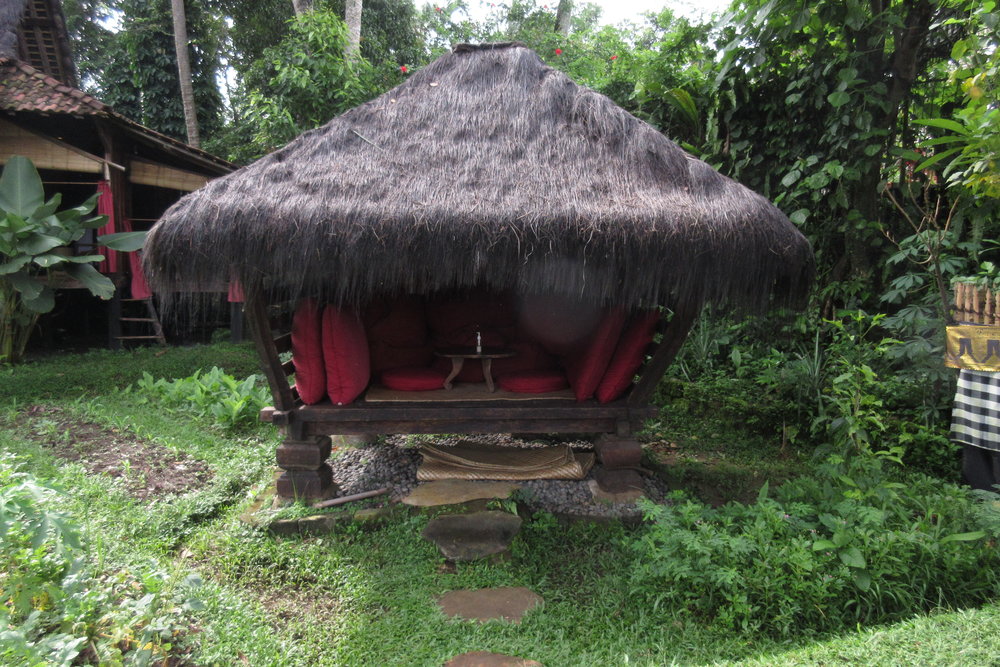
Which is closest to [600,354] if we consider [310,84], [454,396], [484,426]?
[484,426]

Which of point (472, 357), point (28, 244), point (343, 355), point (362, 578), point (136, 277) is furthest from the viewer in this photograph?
point (136, 277)

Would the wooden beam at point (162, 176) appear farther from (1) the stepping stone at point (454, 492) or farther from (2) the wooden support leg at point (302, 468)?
(1) the stepping stone at point (454, 492)

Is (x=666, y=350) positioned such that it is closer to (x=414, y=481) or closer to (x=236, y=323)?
(x=414, y=481)

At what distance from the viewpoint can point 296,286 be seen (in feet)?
10.4

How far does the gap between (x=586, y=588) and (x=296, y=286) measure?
222 cm

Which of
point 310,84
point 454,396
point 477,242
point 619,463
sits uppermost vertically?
point 310,84

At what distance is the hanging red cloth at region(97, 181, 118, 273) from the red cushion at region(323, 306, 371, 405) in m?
5.76

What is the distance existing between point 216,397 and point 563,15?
44.1 feet

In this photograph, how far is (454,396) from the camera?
393 cm

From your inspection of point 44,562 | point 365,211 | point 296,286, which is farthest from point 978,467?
point 44,562

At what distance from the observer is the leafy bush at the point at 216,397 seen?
5.29m

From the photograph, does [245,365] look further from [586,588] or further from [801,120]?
[801,120]

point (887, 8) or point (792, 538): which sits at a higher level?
point (887, 8)

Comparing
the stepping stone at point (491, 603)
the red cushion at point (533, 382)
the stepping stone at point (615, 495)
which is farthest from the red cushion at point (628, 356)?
the stepping stone at point (491, 603)
